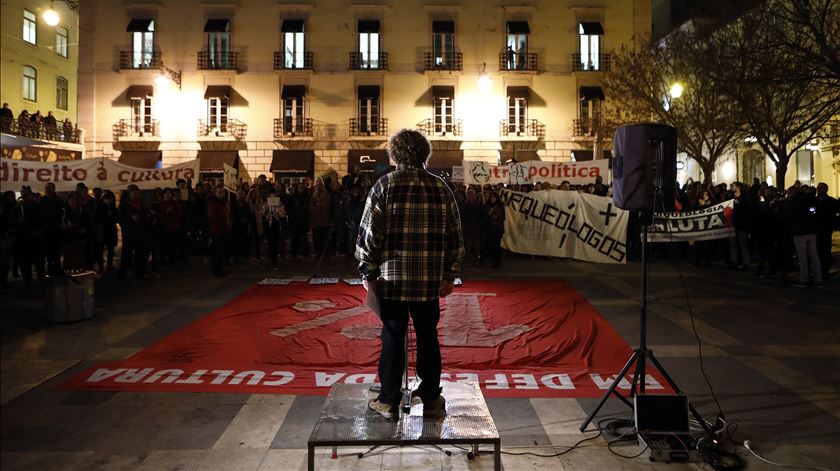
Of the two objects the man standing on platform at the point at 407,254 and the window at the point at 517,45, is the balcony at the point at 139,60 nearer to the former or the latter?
the window at the point at 517,45

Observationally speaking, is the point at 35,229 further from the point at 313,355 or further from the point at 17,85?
the point at 17,85

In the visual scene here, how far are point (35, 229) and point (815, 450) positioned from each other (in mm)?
12476

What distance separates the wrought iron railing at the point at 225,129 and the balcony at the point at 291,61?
3.56 meters

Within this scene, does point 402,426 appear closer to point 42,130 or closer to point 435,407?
point 435,407

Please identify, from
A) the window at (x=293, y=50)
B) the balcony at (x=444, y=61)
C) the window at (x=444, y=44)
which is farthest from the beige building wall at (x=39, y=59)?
the window at (x=444, y=44)

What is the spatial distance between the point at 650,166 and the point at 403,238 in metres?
2.07

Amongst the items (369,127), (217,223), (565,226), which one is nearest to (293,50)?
(369,127)

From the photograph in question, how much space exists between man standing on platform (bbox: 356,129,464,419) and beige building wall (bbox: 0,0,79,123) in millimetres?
32848

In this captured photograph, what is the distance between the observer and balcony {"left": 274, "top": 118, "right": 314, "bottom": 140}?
1208 inches

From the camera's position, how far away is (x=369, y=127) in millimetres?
31016

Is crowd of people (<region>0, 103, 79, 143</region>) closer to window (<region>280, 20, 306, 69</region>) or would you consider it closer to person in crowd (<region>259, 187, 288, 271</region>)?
window (<region>280, 20, 306, 69</region>)

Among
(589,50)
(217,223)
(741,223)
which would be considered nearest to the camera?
(217,223)

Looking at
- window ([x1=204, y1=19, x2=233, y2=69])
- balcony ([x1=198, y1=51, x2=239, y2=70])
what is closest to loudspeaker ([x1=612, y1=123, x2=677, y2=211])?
balcony ([x1=198, y1=51, x2=239, y2=70])

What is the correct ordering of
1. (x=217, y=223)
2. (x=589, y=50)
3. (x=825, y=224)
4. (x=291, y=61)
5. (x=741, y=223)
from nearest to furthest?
(x=825, y=224)
(x=217, y=223)
(x=741, y=223)
(x=291, y=61)
(x=589, y=50)
